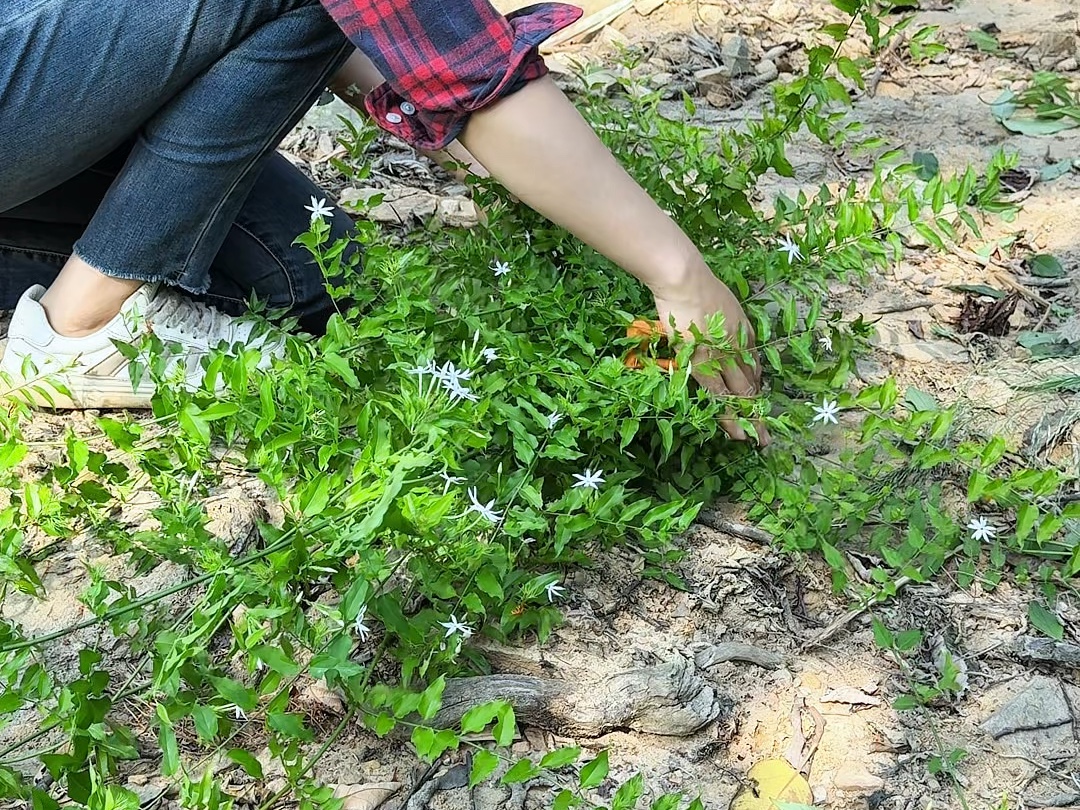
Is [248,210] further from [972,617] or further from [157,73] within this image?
[972,617]

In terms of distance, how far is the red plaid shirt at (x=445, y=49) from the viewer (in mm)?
1385

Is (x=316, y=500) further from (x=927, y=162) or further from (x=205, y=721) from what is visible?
(x=927, y=162)

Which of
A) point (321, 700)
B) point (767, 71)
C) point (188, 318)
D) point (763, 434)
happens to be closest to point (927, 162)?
point (767, 71)

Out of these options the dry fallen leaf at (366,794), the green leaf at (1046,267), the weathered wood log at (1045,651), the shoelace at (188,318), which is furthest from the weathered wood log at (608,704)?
the green leaf at (1046,267)

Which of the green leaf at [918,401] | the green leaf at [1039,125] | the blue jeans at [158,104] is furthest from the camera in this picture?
the green leaf at [1039,125]

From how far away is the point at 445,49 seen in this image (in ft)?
4.56

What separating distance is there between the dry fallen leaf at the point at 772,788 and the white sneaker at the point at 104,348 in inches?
40.0

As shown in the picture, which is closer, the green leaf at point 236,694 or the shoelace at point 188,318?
the green leaf at point 236,694

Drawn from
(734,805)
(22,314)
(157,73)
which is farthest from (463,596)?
(22,314)

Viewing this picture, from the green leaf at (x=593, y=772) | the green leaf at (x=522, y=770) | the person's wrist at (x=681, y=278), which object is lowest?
the green leaf at (x=593, y=772)

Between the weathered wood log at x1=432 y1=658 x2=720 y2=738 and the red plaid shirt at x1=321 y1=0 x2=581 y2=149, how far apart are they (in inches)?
28.6

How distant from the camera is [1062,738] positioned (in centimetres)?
144

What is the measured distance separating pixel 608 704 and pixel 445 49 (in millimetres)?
856

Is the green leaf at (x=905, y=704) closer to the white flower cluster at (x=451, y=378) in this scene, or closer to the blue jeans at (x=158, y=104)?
the white flower cluster at (x=451, y=378)
